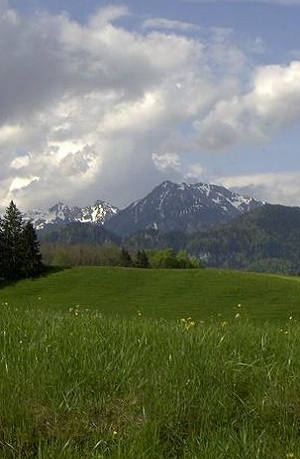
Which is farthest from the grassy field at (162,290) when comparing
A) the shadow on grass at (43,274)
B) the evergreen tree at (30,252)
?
the evergreen tree at (30,252)

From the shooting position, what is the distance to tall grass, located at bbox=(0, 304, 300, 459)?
4625 mm

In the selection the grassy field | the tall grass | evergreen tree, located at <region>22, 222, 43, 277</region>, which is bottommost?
the grassy field

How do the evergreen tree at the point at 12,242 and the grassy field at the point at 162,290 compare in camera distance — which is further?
the evergreen tree at the point at 12,242

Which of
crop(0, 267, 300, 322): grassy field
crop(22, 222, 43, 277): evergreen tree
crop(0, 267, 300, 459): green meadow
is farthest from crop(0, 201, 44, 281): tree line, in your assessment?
crop(0, 267, 300, 459): green meadow

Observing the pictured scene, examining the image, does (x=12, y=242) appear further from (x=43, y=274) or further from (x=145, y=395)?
(x=145, y=395)

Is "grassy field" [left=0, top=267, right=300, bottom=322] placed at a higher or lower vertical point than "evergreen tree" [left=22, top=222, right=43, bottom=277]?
lower

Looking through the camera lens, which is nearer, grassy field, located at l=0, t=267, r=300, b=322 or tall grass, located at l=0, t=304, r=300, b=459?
tall grass, located at l=0, t=304, r=300, b=459

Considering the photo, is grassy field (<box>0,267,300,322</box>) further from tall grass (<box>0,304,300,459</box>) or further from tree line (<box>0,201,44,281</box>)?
tall grass (<box>0,304,300,459</box>)

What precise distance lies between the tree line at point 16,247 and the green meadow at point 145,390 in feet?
370

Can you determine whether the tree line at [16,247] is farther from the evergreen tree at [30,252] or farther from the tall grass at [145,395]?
the tall grass at [145,395]

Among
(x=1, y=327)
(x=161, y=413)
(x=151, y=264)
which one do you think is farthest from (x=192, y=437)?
(x=151, y=264)

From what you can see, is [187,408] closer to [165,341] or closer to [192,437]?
[192,437]

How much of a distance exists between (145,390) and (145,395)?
0.08m

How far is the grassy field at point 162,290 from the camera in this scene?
95312 millimetres
